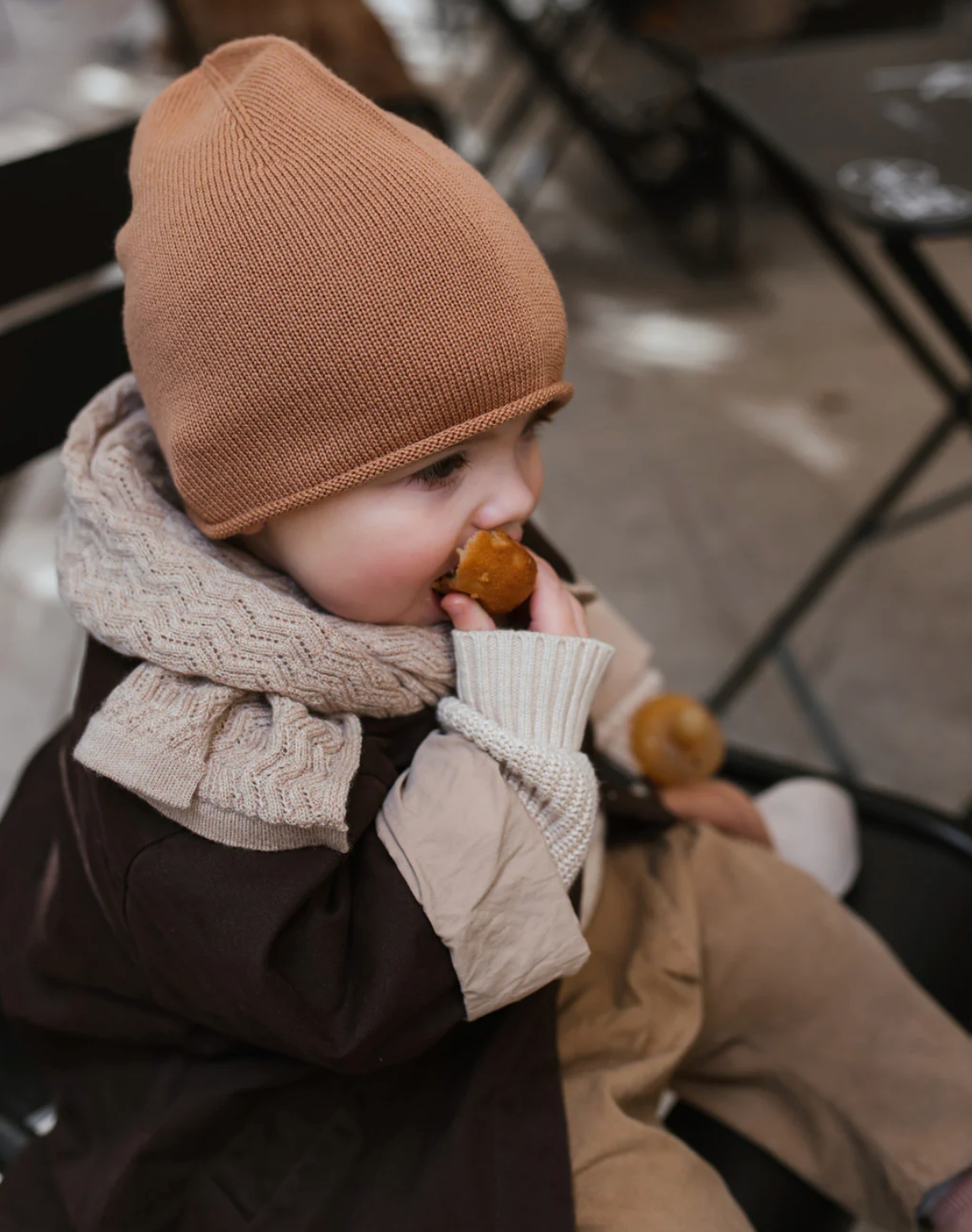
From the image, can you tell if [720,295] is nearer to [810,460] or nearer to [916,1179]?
[810,460]

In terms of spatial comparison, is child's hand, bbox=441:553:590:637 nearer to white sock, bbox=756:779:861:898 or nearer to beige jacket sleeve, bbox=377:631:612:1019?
beige jacket sleeve, bbox=377:631:612:1019

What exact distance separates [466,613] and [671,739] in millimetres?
261

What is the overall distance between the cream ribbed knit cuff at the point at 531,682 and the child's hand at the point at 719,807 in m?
0.26

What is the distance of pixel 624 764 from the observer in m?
0.86

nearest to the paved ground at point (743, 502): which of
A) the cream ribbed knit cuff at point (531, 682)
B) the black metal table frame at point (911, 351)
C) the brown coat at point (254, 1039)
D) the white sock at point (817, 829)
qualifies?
Answer: the black metal table frame at point (911, 351)

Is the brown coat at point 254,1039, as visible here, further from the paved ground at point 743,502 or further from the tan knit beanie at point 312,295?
the paved ground at point 743,502

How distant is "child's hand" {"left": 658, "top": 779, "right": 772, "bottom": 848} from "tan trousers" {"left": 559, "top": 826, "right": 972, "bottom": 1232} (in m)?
0.04

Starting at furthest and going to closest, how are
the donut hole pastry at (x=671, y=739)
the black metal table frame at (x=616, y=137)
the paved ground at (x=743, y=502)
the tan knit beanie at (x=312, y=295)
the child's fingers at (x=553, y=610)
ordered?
1. the black metal table frame at (x=616, y=137)
2. the paved ground at (x=743, y=502)
3. the donut hole pastry at (x=671, y=739)
4. the child's fingers at (x=553, y=610)
5. the tan knit beanie at (x=312, y=295)

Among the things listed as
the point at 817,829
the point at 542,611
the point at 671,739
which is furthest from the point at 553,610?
the point at 817,829

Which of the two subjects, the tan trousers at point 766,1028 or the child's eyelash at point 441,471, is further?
the tan trousers at point 766,1028

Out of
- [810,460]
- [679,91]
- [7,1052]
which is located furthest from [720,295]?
[7,1052]

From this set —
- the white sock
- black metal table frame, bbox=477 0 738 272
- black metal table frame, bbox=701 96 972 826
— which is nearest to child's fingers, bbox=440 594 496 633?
the white sock

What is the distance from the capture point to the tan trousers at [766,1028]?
28.7 inches

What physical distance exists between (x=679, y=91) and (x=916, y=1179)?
195 cm
